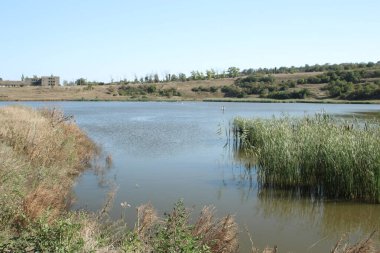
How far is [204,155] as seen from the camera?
18641 millimetres

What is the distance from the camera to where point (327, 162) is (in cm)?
1100

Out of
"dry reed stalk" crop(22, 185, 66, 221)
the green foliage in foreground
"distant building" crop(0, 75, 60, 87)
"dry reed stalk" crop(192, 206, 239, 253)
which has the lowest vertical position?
"dry reed stalk" crop(192, 206, 239, 253)

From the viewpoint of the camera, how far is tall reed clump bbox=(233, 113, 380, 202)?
34.2 ft

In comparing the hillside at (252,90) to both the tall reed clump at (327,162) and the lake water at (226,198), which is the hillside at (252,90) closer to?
the lake water at (226,198)

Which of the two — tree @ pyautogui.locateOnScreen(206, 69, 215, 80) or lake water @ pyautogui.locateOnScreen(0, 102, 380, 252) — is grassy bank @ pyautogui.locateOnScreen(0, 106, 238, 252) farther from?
tree @ pyautogui.locateOnScreen(206, 69, 215, 80)

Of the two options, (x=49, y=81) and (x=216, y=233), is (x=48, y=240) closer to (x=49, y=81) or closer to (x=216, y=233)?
(x=216, y=233)

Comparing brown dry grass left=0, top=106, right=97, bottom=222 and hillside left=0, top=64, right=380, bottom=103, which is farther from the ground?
hillside left=0, top=64, right=380, bottom=103

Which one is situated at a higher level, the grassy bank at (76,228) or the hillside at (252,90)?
→ the hillside at (252,90)

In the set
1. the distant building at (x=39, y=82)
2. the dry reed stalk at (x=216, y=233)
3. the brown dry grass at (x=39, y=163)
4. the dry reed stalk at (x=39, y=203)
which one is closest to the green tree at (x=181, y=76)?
the distant building at (x=39, y=82)

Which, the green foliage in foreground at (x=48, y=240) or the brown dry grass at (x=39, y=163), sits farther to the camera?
the brown dry grass at (x=39, y=163)

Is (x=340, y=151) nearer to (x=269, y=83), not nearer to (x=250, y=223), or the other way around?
(x=250, y=223)

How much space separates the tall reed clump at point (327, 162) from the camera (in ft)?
34.2

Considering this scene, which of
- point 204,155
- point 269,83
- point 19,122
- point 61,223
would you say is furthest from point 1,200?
point 269,83

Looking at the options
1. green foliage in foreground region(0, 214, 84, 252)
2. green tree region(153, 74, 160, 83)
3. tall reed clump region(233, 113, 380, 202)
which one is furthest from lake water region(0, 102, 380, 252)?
green tree region(153, 74, 160, 83)
